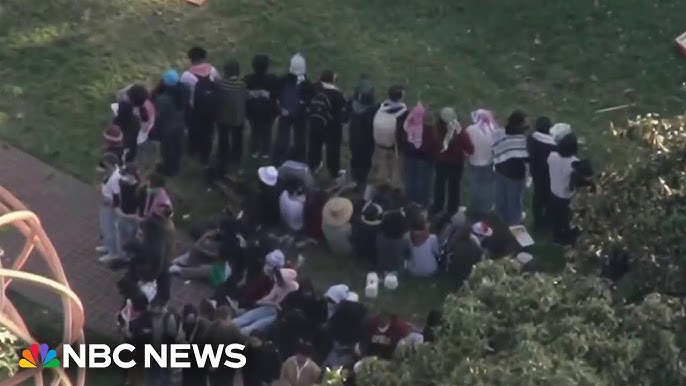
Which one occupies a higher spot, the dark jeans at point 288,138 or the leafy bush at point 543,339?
the leafy bush at point 543,339

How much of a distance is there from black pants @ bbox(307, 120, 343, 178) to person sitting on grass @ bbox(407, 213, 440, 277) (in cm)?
151

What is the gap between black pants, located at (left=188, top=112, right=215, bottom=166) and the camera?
12805 mm

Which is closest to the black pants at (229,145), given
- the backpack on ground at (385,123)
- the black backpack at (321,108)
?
the black backpack at (321,108)

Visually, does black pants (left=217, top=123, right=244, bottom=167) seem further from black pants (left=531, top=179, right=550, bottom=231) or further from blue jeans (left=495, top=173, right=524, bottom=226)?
black pants (left=531, top=179, right=550, bottom=231)

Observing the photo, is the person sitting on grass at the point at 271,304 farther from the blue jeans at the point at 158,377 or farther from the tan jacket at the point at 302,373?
the tan jacket at the point at 302,373

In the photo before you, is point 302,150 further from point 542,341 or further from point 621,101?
point 542,341

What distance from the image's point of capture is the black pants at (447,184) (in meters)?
12.3

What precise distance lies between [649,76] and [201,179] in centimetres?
527

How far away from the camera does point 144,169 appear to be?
1276cm

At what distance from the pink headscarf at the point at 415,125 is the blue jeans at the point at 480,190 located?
577mm

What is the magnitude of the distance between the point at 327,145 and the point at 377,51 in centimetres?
247

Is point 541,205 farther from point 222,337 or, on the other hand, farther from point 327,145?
point 222,337

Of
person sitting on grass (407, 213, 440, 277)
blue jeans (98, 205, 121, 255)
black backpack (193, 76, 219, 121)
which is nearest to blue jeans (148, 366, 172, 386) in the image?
blue jeans (98, 205, 121, 255)

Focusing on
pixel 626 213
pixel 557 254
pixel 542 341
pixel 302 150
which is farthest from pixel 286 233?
pixel 542 341
